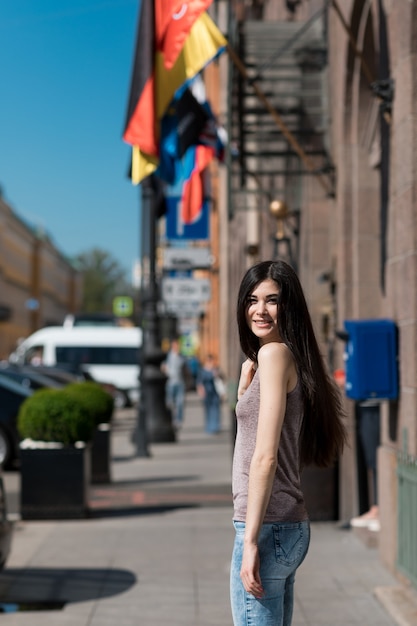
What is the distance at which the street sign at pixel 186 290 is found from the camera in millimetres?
26297

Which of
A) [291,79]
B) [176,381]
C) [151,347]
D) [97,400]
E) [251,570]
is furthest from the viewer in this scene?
[176,381]

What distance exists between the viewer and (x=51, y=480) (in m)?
12.0

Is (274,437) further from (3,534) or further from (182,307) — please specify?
(182,307)

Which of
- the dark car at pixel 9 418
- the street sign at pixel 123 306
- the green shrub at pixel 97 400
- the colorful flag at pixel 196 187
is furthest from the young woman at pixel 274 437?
the street sign at pixel 123 306

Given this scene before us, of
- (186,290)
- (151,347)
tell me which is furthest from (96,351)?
(151,347)

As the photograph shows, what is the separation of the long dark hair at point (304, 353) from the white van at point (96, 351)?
133 feet

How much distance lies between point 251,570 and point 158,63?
907cm

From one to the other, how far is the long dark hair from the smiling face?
16 mm

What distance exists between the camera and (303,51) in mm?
14062

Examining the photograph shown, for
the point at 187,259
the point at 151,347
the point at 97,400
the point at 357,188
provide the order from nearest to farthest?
the point at 357,188, the point at 97,400, the point at 151,347, the point at 187,259

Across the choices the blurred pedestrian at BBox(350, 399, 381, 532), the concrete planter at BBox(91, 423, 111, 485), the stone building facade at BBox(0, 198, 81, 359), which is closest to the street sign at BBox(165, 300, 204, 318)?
the concrete planter at BBox(91, 423, 111, 485)

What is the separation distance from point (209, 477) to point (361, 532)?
6551 millimetres

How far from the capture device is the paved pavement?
25.0ft

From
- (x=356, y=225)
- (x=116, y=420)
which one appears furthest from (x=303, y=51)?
(x=116, y=420)
